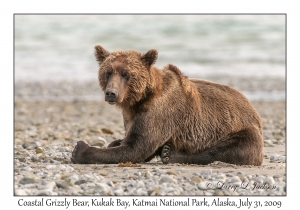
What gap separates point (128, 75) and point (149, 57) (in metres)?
0.48

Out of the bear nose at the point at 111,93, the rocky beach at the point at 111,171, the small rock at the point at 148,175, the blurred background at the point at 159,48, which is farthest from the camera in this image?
the blurred background at the point at 159,48

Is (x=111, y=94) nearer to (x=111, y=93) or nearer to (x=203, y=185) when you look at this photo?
(x=111, y=93)

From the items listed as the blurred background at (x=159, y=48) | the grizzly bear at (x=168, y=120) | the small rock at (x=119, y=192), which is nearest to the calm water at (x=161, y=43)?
the blurred background at (x=159, y=48)

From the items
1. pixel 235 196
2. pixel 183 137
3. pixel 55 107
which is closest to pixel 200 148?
pixel 183 137

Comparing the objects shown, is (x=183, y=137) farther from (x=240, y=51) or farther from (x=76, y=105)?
(x=240, y=51)

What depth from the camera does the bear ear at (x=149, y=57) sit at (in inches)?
317

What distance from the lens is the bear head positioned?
25.7 feet

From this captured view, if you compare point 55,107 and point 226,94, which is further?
point 55,107

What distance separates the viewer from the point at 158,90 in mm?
8102

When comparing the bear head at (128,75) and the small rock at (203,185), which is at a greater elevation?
the bear head at (128,75)

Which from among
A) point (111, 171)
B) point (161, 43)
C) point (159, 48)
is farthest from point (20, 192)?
point (161, 43)

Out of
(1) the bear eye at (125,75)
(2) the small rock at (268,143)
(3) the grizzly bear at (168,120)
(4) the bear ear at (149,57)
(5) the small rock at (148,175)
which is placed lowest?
(5) the small rock at (148,175)

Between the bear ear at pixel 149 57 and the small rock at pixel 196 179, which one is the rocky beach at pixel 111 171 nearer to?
the small rock at pixel 196 179
